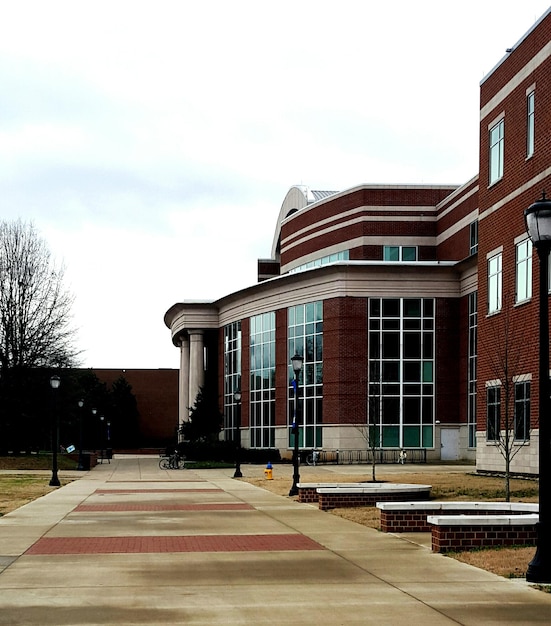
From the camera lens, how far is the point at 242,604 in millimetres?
10422

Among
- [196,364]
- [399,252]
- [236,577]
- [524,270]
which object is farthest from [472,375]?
[236,577]

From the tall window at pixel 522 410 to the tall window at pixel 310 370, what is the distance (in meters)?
30.5

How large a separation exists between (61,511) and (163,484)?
14392mm

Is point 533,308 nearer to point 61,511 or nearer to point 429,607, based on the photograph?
point 61,511

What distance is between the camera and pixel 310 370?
2613 inches

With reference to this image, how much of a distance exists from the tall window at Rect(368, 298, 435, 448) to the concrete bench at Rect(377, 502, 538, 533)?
46.3 meters

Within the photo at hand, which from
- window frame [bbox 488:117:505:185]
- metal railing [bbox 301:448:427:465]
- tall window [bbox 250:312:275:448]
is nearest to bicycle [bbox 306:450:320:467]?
metal railing [bbox 301:448:427:465]

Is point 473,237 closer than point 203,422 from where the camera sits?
Yes

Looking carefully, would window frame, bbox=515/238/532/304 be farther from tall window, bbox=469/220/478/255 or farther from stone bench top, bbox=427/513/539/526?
tall window, bbox=469/220/478/255

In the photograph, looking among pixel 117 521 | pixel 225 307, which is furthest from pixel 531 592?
pixel 225 307

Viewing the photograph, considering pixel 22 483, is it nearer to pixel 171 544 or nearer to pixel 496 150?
pixel 496 150

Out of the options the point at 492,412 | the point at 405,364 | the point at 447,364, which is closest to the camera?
the point at 492,412

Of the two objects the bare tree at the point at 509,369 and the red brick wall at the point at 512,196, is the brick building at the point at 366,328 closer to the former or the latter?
the bare tree at the point at 509,369

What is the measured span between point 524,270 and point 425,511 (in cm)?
1843
